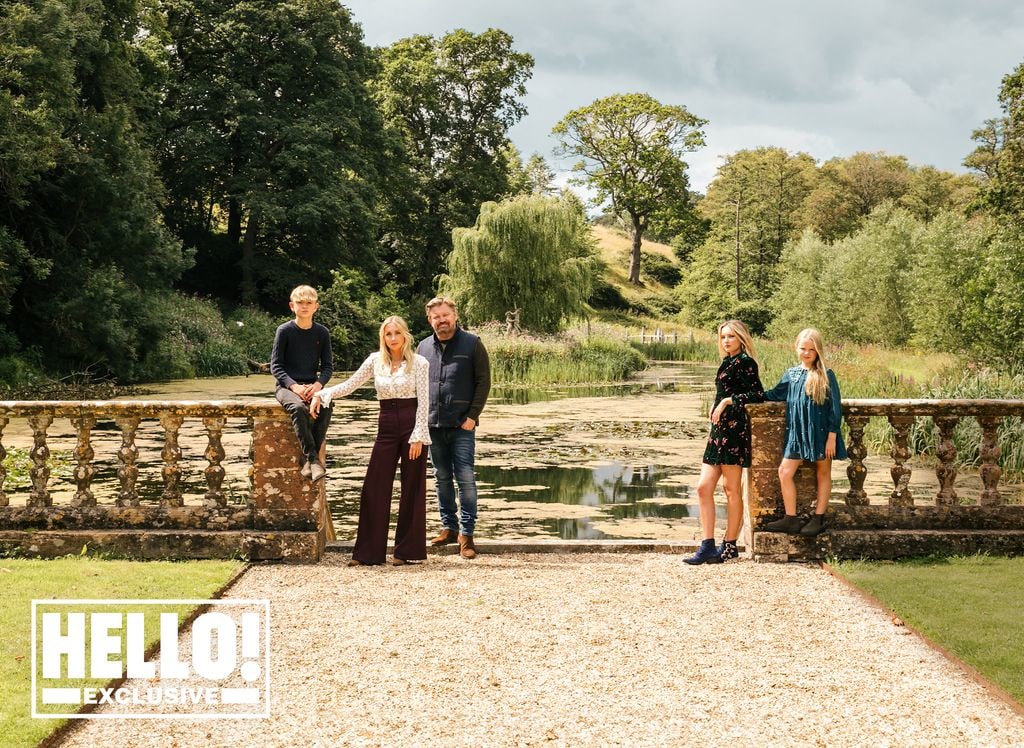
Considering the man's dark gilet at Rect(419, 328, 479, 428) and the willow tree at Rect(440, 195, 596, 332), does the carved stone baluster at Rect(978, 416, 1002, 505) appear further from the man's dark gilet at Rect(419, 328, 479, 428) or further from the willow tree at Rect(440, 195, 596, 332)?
the willow tree at Rect(440, 195, 596, 332)

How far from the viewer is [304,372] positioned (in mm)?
6770

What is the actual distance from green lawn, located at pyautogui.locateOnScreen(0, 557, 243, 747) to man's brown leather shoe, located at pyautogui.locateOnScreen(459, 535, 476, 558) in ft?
4.79

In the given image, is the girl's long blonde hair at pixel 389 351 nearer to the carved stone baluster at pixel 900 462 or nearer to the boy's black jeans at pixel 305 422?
the boy's black jeans at pixel 305 422

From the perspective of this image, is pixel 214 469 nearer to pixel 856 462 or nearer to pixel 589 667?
pixel 589 667

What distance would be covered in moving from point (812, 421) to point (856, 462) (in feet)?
1.96

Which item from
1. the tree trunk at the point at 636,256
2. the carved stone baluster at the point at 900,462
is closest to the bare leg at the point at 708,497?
the carved stone baluster at the point at 900,462

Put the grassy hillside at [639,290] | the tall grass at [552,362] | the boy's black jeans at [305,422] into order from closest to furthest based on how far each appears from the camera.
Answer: the boy's black jeans at [305,422], the tall grass at [552,362], the grassy hillside at [639,290]

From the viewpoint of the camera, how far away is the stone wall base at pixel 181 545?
6.55 meters

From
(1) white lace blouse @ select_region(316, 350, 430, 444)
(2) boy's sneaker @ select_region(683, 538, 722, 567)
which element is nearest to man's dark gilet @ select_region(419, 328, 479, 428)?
(1) white lace blouse @ select_region(316, 350, 430, 444)

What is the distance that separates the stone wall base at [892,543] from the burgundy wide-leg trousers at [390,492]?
89.6 inches

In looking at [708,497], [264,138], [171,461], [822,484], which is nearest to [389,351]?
[171,461]

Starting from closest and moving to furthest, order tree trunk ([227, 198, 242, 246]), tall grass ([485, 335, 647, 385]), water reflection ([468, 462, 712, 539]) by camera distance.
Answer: water reflection ([468, 462, 712, 539]), tall grass ([485, 335, 647, 385]), tree trunk ([227, 198, 242, 246])

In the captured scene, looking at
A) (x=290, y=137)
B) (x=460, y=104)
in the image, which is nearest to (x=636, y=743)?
(x=290, y=137)

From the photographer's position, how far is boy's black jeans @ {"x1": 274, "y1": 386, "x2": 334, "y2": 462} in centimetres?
637
